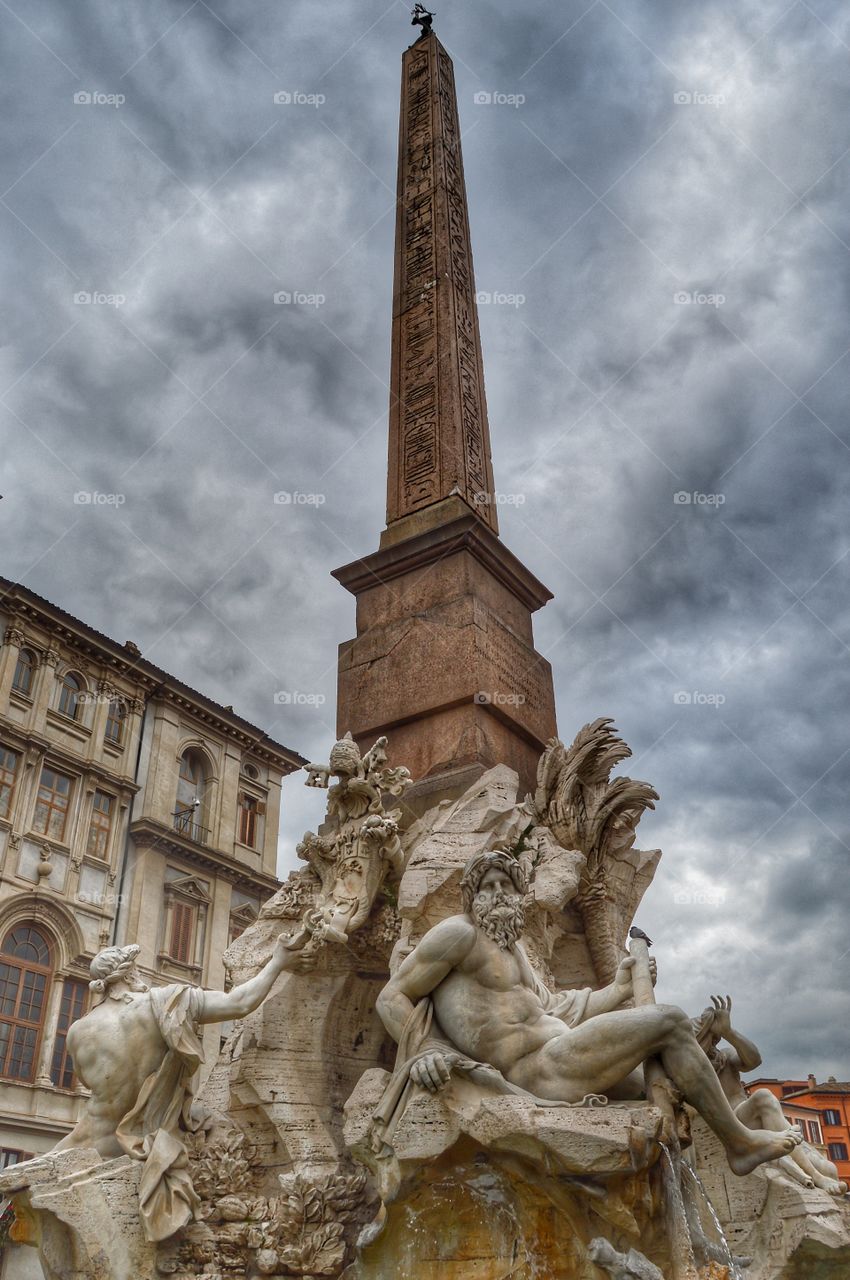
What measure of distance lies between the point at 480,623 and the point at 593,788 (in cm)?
159

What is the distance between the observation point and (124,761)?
79.7ft

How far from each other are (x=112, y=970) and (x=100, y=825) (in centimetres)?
1769

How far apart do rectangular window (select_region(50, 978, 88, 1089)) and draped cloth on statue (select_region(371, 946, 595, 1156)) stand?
55.0ft

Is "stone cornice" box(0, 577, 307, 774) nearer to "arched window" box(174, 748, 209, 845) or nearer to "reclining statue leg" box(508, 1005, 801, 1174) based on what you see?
"arched window" box(174, 748, 209, 845)

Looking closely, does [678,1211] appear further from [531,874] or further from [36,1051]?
[36,1051]

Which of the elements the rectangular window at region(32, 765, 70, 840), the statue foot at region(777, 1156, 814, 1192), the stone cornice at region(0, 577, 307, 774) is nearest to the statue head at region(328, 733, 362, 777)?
the statue foot at region(777, 1156, 814, 1192)

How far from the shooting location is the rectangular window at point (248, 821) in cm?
2664

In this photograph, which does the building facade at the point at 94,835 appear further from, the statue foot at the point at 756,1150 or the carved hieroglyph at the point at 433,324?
the statue foot at the point at 756,1150

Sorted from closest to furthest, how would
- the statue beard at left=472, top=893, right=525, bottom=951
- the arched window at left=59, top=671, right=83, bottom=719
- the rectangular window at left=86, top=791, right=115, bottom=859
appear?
1. the statue beard at left=472, top=893, right=525, bottom=951
2. the rectangular window at left=86, top=791, right=115, bottom=859
3. the arched window at left=59, top=671, right=83, bottom=719

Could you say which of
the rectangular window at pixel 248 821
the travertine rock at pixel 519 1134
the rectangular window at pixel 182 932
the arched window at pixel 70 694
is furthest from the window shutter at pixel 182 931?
the travertine rock at pixel 519 1134

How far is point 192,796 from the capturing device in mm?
25953

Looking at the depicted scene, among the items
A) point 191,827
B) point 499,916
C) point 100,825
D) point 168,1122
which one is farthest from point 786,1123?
point 191,827

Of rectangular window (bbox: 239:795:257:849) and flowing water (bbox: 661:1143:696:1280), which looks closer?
flowing water (bbox: 661:1143:696:1280)

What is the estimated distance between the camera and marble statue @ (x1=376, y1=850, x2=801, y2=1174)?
15.6ft
